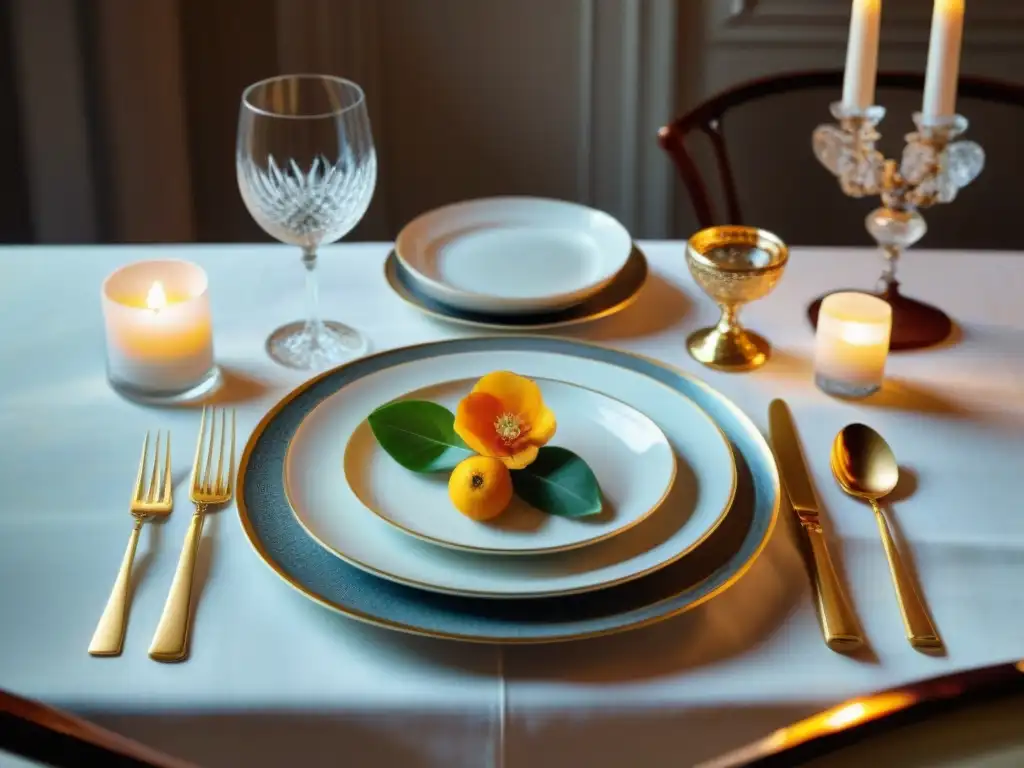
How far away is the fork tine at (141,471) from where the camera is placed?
0.83 metres

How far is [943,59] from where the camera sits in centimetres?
99

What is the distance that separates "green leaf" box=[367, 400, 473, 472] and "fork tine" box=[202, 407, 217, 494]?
117 millimetres

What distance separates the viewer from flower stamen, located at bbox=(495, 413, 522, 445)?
797 mm

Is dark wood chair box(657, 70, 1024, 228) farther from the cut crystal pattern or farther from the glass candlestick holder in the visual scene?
the cut crystal pattern

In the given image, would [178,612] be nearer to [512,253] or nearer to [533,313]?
[533,313]

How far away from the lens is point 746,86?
1.47 m

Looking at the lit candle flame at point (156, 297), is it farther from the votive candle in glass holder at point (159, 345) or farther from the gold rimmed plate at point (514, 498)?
the gold rimmed plate at point (514, 498)

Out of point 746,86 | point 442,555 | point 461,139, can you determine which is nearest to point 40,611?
point 442,555

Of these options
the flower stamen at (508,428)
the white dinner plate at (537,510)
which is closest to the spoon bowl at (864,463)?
the white dinner plate at (537,510)

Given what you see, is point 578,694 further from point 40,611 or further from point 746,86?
point 746,86

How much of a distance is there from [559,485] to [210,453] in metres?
0.25

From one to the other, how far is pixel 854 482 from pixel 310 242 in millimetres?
462

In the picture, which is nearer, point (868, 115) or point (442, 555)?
point (442, 555)

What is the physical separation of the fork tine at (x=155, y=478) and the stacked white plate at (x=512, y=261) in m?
0.28
